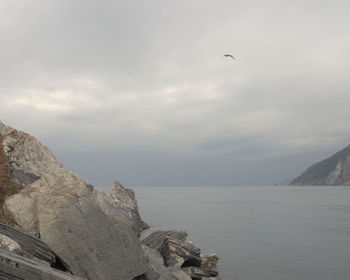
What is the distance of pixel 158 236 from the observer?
35281mm

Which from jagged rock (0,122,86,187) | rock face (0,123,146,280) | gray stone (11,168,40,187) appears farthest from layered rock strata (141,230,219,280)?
gray stone (11,168,40,187)

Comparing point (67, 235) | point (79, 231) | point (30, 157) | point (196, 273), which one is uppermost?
point (30, 157)

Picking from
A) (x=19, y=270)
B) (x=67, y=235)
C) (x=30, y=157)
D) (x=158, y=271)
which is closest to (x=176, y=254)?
(x=158, y=271)

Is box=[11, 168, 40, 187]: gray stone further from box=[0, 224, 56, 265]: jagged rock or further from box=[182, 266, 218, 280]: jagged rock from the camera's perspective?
box=[182, 266, 218, 280]: jagged rock

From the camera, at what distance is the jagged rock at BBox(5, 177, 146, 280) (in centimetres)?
1777

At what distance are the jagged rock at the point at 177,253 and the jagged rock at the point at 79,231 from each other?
11.9 meters

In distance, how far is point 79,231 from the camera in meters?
18.2

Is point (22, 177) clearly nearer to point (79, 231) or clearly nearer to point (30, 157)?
point (30, 157)

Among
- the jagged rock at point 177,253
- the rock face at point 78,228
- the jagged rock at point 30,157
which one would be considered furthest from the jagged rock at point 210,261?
the rock face at point 78,228

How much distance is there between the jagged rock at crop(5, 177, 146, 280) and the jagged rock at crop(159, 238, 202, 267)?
11.9m

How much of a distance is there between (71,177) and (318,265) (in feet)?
107

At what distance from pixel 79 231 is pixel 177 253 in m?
16.4

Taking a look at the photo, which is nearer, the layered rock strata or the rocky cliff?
the rocky cliff

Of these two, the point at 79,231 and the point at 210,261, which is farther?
the point at 210,261
